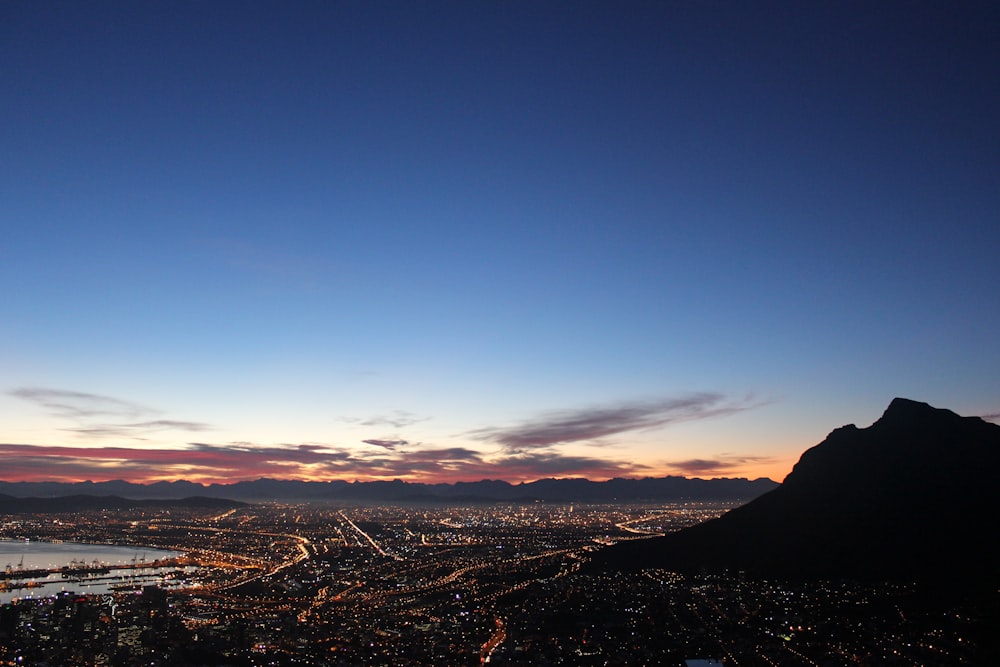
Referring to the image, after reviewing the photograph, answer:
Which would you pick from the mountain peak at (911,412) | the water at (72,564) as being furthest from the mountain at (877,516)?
the water at (72,564)

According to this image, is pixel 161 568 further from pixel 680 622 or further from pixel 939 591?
pixel 939 591

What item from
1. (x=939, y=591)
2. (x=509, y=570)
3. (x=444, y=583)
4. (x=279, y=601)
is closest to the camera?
(x=939, y=591)

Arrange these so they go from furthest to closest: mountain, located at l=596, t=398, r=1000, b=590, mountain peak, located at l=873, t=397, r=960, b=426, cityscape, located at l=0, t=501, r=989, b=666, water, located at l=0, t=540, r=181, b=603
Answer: mountain peak, located at l=873, t=397, r=960, b=426
water, located at l=0, t=540, r=181, b=603
mountain, located at l=596, t=398, r=1000, b=590
cityscape, located at l=0, t=501, r=989, b=666

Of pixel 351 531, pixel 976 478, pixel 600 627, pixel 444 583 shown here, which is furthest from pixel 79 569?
pixel 976 478

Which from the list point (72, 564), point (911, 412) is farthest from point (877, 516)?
point (72, 564)

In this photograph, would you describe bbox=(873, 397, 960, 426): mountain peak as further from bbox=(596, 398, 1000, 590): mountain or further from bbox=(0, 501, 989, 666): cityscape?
bbox=(0, 501, 989, 666): cityscape

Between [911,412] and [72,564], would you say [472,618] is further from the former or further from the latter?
[72,564]

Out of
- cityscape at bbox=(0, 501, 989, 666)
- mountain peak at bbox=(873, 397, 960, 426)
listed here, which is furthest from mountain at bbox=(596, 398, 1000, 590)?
cityscape at bbox=(0, 501, 989, 666)
